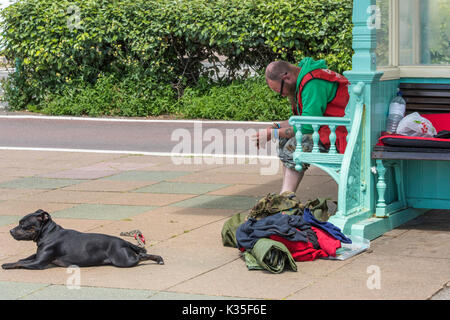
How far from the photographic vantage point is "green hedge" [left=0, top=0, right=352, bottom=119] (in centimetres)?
1541

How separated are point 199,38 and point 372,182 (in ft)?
33.0

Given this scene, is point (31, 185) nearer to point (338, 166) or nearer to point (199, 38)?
point (338, 166)

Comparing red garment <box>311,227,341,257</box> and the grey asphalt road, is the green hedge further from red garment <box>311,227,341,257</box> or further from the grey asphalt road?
red garment <box>311,227,341,257</box>

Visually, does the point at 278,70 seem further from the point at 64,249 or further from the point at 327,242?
the point at 64,249

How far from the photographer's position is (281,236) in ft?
18.4

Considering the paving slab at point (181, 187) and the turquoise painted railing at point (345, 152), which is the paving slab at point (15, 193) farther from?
the turquoise painted railing at point (345, 152)

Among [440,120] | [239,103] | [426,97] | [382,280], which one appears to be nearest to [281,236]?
[382,280]

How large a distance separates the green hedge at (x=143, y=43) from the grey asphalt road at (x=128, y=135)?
113cm

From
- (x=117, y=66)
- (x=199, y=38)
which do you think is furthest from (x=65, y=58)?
(x=199, y=38)

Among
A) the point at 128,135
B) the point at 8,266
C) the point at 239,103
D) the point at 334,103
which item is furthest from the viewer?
the point at 239,103

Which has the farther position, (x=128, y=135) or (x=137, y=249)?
(x=128, y=135)

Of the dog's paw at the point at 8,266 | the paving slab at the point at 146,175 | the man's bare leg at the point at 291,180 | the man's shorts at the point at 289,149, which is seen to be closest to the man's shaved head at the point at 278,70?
the man's shorts at the point at 289,149

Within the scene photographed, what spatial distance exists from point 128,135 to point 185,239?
7673mm

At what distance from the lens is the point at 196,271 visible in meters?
5.44
